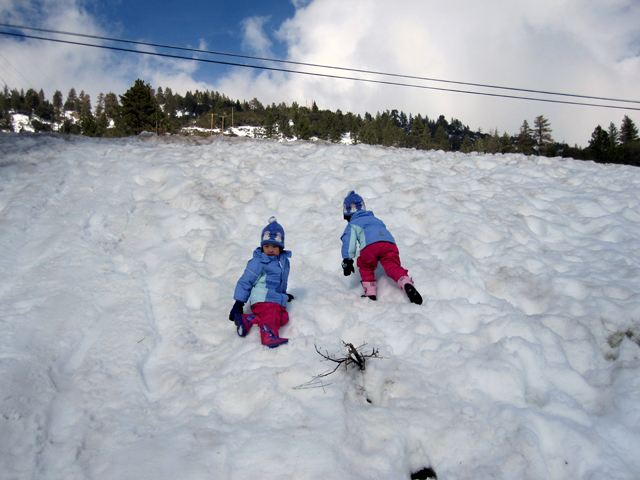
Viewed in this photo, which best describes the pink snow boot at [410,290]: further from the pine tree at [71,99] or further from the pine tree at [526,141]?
the pine tree at [71,99]

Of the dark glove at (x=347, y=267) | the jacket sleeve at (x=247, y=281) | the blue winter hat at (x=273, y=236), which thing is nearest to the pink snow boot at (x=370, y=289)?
the dark glove at (x=347, y=267)

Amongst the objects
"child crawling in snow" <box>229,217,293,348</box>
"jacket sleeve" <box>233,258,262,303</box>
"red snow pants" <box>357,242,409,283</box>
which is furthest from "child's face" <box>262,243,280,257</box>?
"red snow pants" <box>357,242,409,283</box>

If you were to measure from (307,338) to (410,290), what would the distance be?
1387 millimetres

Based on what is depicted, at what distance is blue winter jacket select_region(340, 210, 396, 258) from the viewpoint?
15.1 feet

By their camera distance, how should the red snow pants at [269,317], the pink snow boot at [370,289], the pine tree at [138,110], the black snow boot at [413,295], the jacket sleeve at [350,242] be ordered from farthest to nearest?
the pine tree at [138,110] < the jacket sleeve at [350,242] < the pink snow boot at [370,289] < the black snow boot at [413,295] < the red snow pants at [269,317]

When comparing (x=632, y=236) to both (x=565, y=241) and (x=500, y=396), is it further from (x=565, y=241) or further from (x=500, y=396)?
(x=500, y=396)

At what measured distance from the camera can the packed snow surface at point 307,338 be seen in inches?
90.7

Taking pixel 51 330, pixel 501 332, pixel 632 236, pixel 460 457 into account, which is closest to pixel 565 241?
pixel 632 236

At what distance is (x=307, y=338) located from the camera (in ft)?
11.4

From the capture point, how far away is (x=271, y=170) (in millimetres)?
8602

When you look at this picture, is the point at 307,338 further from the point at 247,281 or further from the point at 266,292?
the point at 247,281

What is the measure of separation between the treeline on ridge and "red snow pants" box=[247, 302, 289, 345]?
19.1m

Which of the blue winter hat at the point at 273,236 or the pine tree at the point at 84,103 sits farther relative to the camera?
the pine tree at the point at 84,103

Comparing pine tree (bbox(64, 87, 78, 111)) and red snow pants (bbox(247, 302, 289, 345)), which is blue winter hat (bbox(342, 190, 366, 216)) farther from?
pine tree (bbox(64, 87, 78, 111))
